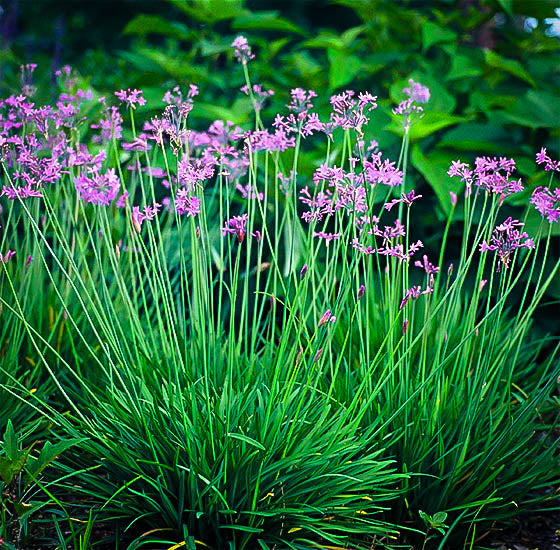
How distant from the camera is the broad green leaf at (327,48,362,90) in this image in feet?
11.3

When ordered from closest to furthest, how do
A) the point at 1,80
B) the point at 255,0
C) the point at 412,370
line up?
the point at 412,370
the point at 1,80
the point at 255,0

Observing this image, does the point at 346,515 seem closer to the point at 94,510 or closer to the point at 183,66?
the point at 94,510

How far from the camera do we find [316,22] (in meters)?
8.91

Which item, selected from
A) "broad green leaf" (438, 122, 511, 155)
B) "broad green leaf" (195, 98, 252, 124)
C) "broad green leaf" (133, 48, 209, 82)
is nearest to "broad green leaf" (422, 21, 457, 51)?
"broad green leaf" (438, 122, 511, 155)

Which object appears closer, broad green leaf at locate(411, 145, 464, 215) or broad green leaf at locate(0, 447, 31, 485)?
broad green leaf at locate(0, 447, 31, 485)

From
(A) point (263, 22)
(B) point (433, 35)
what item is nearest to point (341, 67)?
(B) point (433, 35)

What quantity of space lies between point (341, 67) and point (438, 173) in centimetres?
86

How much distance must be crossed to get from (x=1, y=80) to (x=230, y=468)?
183 inches

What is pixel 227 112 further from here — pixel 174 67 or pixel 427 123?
pixel 427 123

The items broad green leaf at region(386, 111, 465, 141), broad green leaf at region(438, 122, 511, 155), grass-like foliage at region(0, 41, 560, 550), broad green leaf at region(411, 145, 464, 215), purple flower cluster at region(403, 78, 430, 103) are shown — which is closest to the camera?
grass-like foliage at region(0, 41, 560, 550)

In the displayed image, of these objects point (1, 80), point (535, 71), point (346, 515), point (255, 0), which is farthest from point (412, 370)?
point (255, 0)

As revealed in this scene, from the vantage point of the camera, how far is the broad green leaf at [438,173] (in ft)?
9.71

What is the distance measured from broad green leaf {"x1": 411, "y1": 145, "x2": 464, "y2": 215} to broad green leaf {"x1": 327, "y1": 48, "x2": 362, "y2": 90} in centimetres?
56

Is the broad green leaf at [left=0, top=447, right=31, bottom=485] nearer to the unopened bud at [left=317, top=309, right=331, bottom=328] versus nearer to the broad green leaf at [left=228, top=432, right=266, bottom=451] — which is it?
the broad green leaf at [left=228, top=432, right=266, bottom=451]
